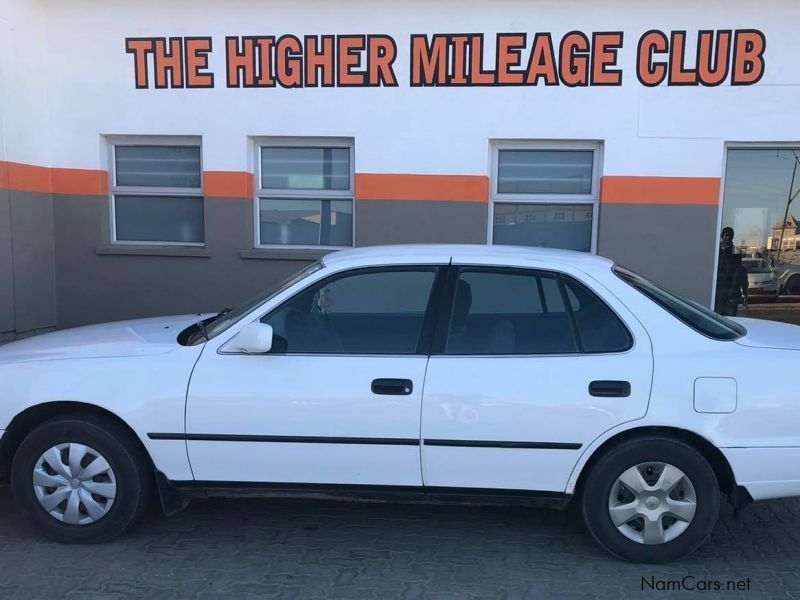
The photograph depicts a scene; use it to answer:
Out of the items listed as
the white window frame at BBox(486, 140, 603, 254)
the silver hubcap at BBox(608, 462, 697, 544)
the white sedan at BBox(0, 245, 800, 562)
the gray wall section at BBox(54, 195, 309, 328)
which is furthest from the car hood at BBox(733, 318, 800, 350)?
the gray wall section at BBox(54, 195, 309, 328)

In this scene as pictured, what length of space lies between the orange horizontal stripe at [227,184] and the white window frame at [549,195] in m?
2.86

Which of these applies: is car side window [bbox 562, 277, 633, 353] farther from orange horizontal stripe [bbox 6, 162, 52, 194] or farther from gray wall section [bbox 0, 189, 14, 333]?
orange horizontal stripe [bbox 6, 162, 52, 194]

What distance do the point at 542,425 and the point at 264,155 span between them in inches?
226

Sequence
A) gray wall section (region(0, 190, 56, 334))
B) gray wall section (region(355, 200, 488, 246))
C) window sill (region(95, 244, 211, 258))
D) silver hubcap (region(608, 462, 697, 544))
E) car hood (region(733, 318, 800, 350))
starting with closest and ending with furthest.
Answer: silver hubcap (region(608, 462, 697, 544)) → car hood (region(733, 318, 800, 350)) → gray wall section (region(0, 190, 56, 334)) → gray wall section (region(355, 200, 488, 246)) → window sill (region(95, 244, 211, 258))

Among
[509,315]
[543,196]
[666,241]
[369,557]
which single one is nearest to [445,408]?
[509,315]

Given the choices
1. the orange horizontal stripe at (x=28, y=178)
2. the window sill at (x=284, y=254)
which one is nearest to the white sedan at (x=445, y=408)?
the window sill at (x=284, y=254)

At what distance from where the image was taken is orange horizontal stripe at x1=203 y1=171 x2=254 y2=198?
7820 millimetres

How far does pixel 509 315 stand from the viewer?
144 inches

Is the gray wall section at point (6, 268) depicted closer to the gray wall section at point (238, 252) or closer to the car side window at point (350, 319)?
the gray wall section at point (238, 252)

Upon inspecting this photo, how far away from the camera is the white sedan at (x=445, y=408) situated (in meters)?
Result: 3.37

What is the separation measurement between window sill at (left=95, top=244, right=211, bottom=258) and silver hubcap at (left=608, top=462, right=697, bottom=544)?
583 centimetres

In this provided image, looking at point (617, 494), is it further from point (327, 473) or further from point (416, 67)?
point (416, 67)

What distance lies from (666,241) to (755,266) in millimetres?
1292

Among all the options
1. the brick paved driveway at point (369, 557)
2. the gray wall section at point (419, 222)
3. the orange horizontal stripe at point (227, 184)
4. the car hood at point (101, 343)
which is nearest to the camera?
the brick paved driveway at point (369, 557)
